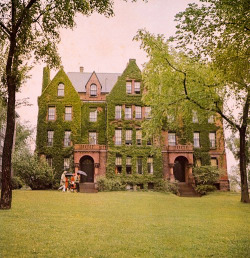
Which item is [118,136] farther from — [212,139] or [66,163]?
[212,139]

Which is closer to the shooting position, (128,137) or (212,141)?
(128,137)

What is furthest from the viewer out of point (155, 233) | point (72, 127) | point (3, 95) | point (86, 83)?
point (86, 83)

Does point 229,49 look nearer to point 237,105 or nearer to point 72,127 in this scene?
point 237,105

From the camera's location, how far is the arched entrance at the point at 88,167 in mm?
37031

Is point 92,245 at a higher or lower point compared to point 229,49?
lower

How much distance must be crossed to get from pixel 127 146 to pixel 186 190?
9.40 m

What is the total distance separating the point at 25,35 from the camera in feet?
45.3

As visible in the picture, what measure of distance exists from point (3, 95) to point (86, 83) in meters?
28.2

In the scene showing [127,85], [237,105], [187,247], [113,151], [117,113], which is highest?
[127,85]

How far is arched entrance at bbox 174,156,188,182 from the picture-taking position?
37438 millimetres

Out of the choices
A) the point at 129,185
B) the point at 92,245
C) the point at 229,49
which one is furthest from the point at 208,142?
the point at 92,245

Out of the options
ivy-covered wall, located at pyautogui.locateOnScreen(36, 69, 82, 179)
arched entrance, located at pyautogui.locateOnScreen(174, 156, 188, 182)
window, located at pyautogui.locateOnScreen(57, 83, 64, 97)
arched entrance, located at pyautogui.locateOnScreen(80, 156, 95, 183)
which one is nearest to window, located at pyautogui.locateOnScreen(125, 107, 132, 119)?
A: ivy-covered wall, located at pyautogui.locateOnScreen(36, 69, 82, 179)

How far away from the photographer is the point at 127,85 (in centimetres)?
3878

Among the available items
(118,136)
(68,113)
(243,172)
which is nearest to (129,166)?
(118,136)
